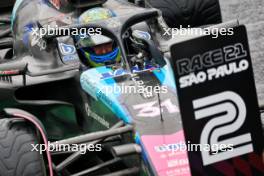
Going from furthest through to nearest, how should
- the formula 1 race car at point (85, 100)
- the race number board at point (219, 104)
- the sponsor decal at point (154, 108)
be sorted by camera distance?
1. the sponsor decal at point (154, 108)
2. the formula 1 race car at point (85, 100)
3. the race number board at point (219, 104)

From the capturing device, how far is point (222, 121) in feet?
10.5

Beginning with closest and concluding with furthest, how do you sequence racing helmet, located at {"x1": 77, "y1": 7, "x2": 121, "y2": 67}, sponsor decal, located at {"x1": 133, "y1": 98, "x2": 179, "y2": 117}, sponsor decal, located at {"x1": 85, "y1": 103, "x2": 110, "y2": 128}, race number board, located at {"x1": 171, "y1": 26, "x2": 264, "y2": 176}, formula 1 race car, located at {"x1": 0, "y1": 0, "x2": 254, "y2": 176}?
race number board, located at {"x1": 171, "y1": 26, "x2": 264, "y2": 176}, formula 1 race car, located at {"x1": 0, "y1": 0, "x2": 254, "y2": 176}, sponsor decal, located at {"x1": 133, "y1": 98, "x2": 179, "y2": 117}, sponsor decal, located at {"x1": 85, "y1": 103, "x2": 110, "y2": 128}, racing helmet, located at {"x1": 77, "y1": 7, "x2": 121, "y2": 67}

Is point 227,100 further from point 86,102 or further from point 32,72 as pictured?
point 32,72

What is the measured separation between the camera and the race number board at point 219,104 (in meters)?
3.12

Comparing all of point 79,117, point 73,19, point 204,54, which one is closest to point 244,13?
point 73,19

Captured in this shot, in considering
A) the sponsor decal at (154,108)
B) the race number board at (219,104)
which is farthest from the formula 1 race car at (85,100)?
the race number board at (219,104)

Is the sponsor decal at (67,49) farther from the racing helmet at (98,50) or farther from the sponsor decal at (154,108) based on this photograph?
the sponsor decal at (154,108)

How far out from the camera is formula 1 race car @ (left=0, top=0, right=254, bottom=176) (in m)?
3.90

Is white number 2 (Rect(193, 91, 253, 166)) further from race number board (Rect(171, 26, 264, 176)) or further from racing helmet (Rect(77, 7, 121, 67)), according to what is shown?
racing helmet (Rect(77, 7, 121, 67))

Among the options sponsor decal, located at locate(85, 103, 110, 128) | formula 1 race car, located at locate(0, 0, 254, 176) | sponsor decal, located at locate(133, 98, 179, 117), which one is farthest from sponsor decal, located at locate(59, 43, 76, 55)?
sponsor decal, located at locate(133, 98, 179, 117)

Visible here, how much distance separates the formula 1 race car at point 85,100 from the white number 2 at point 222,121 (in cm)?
53

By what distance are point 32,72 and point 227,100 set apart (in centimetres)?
190

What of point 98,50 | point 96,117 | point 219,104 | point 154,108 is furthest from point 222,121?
point 98,50

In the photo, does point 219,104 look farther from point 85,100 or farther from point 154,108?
point 85,100
